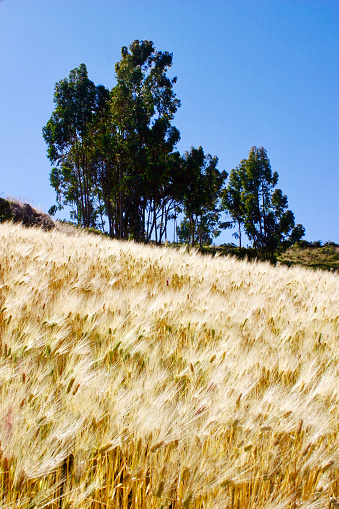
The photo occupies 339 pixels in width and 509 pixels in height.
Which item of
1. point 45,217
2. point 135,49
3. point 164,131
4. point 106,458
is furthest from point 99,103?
point 106,458

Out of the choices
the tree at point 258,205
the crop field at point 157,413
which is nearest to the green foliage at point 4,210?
the crop field at point 157,413

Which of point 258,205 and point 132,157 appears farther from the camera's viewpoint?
point 258,205

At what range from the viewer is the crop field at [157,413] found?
102 centimetres

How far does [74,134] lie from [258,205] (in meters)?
21.2

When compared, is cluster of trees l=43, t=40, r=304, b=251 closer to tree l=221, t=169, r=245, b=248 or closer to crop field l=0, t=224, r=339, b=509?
tree l=221, t=169, r=245, b=248

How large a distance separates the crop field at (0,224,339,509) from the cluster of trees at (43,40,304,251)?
24.8 m

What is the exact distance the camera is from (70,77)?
96.6 feet

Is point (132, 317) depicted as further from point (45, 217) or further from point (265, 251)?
point (265, 251)

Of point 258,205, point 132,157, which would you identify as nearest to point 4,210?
point 132,157

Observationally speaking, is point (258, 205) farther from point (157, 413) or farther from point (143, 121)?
point (157, 413)

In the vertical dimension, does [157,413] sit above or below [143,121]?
below

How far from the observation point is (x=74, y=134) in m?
30.4

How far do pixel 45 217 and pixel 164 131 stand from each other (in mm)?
14738

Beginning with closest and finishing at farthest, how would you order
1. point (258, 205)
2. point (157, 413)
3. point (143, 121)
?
point (157, 413) → point (143, 121) → point (258, 205)
